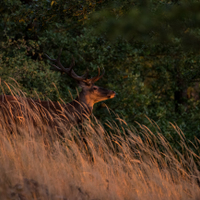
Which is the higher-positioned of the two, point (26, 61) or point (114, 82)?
point (26, 61)

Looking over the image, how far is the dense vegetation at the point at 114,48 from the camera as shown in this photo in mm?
7004

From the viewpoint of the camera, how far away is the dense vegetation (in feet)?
23.0

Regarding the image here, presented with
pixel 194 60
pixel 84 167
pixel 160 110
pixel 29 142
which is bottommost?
pixel 160 110

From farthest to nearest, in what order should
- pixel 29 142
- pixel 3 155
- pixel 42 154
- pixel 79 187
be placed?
pixel 29 142, pixel 42 154, pixel 3 155, pixel 79 187

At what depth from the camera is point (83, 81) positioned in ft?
26.3

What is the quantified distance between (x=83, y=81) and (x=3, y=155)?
4702 millimetres

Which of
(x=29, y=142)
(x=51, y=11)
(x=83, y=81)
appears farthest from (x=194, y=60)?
(x=29, y=142)

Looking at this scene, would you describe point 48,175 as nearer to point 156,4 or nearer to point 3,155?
point 3,155

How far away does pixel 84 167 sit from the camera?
3.50 m

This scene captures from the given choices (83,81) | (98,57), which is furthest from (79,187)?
(98,57)

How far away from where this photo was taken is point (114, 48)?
9.25 m

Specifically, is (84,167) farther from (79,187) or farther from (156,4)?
(156,4)

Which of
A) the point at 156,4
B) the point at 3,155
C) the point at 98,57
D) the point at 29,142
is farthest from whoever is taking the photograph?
the point at 98,57

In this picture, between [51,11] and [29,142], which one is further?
[51,11]
